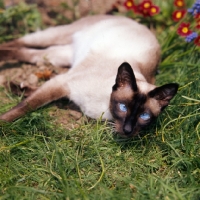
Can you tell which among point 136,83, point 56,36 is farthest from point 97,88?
point 56,36

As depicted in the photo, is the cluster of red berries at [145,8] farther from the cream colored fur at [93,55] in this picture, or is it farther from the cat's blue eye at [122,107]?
the cat's blue eye at [122,107]

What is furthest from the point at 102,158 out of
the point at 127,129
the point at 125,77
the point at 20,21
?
the point at 20,21

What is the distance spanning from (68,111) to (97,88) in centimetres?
48

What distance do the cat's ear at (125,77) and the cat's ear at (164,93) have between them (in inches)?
6.9

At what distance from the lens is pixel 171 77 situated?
389 centimetres

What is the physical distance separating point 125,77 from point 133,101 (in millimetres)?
219

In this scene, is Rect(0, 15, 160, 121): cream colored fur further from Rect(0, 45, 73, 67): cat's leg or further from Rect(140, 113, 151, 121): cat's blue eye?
Rect(140, 113, 151, 121): cat's blue eye

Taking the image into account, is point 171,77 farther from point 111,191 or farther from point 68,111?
point 111,191

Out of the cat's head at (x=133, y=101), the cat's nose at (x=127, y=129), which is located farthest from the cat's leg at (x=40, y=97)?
the cat's nose at (x=127, y=129)

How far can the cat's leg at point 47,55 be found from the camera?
13.5 ft

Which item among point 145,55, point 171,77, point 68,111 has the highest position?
point 145,55

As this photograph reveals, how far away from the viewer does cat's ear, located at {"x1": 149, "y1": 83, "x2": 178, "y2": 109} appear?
2.76 metres

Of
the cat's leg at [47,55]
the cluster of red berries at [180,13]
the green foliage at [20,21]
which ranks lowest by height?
the cat's leg at [47,55]

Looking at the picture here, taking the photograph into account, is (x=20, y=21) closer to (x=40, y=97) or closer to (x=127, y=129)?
(x=40, y=97)
